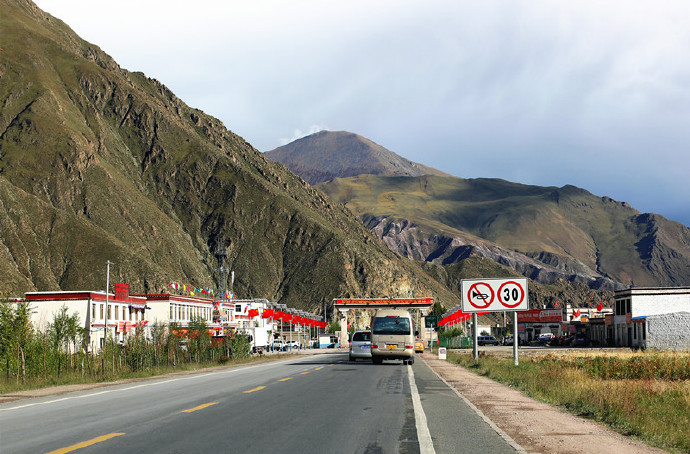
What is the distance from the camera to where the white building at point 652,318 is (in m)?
78.0

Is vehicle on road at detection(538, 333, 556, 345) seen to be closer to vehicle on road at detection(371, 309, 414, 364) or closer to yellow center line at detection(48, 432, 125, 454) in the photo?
vehicle on road at detection(371, 309, 414, 364)

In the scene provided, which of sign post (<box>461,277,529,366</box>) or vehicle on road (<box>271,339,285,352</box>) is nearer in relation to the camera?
→ sign post (<box>461,277,529,366</box>)

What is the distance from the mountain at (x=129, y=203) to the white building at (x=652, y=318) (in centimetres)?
6825

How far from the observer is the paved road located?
1121cm

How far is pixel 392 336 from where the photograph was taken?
40000 millimetres

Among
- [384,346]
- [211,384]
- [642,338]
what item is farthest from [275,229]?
[211,384]

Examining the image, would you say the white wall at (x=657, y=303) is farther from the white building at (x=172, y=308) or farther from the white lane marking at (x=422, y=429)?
the white lane marking at (x=422, y=429)

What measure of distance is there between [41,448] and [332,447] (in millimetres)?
4251

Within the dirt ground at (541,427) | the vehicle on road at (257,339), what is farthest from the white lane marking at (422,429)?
the vehicle on road at (257,339)

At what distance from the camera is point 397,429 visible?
13148 millimetres

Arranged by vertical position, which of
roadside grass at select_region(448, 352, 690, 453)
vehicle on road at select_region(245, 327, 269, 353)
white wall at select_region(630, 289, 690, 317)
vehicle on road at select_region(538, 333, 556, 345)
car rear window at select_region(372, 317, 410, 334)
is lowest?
vehicle on road at select_region(538, 333, 556, 345)

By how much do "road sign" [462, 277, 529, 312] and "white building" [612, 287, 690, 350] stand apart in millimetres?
42229

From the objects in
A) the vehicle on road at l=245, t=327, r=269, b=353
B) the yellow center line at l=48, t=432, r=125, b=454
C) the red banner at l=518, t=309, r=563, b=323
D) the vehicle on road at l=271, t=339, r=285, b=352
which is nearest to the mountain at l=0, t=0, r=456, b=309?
the vehicle on road at l=271, t=339, r=285, b=352

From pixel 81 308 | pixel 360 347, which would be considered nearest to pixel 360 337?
pixel 360 347
